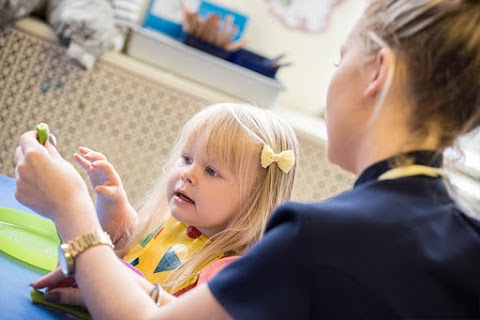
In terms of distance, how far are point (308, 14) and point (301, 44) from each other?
0.38 feet

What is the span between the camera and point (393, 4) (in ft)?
2.15

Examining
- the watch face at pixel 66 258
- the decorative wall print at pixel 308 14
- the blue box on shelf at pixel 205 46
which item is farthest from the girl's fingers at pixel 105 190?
the decorative wall print at pixel 308 14

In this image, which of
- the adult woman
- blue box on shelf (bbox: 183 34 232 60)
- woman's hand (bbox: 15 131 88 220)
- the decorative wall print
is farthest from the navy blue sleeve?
the decorative wall print

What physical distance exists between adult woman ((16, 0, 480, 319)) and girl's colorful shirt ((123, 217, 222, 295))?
0.32 m

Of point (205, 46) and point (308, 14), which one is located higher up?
point (308, 14)

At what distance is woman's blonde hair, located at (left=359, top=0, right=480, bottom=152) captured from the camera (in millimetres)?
609

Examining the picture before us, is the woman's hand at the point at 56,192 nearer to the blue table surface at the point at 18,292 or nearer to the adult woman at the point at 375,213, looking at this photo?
the adult woman at the point at 375,213

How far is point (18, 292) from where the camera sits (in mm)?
792

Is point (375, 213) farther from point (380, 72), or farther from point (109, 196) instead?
point (109, 196)

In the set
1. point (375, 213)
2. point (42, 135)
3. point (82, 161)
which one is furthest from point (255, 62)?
point (375, 213)

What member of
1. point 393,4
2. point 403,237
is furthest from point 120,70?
point 403,237

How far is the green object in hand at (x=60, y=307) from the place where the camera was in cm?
79

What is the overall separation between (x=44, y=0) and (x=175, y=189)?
46.6 inches

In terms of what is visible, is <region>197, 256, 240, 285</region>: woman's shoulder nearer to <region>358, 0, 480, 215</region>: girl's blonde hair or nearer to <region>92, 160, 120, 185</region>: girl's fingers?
<region>92, 160, 120, 185</region>: girl's fingers
